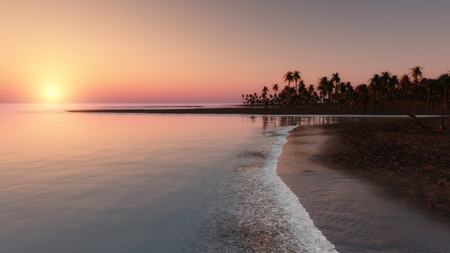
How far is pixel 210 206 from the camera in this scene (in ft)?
31.6

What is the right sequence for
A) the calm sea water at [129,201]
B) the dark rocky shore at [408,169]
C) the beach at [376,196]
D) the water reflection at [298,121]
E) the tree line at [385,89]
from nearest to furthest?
the beach at [376,196] < the calm sea water at [129,201] < the dark rocky shore at [408,169] < the water reflection at [298,121] < the tree line at [385,89]

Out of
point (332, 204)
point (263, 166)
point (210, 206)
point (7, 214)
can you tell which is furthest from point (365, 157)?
point (7, 214)

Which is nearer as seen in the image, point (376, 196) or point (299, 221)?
point (299, 221)

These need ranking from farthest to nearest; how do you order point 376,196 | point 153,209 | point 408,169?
point 408,169 → point 376,196 → point 153,209

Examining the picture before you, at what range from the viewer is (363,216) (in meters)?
8.13

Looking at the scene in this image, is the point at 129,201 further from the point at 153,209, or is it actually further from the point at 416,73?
the point at 416,73

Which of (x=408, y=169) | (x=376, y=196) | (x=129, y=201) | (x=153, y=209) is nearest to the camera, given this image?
(x=153, y=209)

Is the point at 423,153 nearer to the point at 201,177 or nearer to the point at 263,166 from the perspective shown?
the point at 263,166

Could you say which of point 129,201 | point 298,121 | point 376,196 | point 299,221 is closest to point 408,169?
point 376,196

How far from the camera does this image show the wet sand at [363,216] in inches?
257

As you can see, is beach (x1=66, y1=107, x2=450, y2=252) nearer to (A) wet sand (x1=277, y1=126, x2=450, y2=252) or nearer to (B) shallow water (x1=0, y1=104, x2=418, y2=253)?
(A) wet sand (x1=277, y1=126, x2=450, y2=252)

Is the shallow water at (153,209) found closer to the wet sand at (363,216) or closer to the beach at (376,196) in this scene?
the wet sand at (363,216)

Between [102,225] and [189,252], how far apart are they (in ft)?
11.8

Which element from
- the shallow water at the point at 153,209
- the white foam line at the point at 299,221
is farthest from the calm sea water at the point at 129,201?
the white foam line at the point at 299,221
